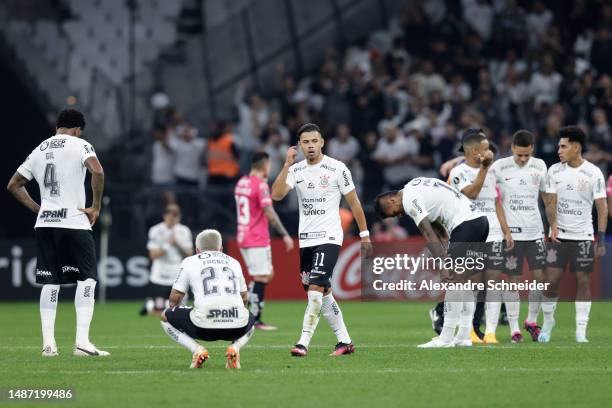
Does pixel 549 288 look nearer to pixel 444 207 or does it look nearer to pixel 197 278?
pixel 444 207

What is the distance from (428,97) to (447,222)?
14.6 m

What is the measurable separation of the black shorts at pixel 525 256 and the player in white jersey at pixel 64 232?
217 inches

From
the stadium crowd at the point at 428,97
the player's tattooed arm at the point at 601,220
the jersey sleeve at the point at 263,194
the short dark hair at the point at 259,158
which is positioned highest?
the stadium crowd at the point at 428,97

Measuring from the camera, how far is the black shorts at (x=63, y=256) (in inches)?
551

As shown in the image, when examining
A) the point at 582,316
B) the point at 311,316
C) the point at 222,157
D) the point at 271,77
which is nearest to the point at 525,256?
the point at 582,316

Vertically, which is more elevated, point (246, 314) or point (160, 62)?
point (160, 62)

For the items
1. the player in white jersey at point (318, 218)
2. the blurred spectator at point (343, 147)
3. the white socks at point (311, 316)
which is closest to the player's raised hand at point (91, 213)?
the player in white jersey at point (318, 218)

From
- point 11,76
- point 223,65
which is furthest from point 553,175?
point 11,76

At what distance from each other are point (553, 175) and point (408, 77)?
536 inches

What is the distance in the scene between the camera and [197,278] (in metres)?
12.4

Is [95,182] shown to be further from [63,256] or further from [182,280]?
[182,280]

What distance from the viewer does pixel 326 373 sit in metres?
12.2

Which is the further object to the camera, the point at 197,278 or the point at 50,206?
the point at 50,206

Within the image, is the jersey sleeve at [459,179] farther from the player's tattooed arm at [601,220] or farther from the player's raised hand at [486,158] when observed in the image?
the player's tattooed arm at [601,220]
